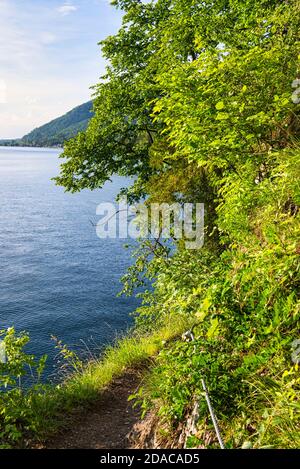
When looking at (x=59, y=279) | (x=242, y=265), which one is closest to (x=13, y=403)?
(x=242, y=265)

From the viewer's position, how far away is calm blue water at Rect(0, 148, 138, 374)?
2066 cm

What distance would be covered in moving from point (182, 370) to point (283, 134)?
4366 mm

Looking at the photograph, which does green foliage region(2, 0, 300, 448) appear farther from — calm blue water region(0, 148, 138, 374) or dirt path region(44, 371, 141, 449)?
calm blue water region(0, 148, 138, 374)

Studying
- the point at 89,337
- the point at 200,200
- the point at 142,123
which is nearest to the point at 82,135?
the point at 142,123

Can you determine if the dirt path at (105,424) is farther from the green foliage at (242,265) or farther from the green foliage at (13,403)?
the green foliage at (13,403)

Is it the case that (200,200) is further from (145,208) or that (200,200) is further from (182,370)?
(182,370)

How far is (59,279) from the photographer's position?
2703 cm

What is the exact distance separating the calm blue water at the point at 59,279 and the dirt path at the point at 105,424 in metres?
9.70

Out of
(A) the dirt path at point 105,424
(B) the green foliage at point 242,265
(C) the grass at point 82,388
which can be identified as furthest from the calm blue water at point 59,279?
(B) the green foliage at point 242,265

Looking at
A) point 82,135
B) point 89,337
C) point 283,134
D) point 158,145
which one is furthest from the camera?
point 89,337

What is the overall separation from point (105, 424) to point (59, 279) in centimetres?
2055

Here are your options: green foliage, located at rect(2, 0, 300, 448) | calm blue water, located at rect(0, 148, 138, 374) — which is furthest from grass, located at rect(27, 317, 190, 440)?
calm blue water, located at rect(0, 148, 138, 374)

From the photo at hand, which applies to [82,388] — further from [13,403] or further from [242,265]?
[242,265]
